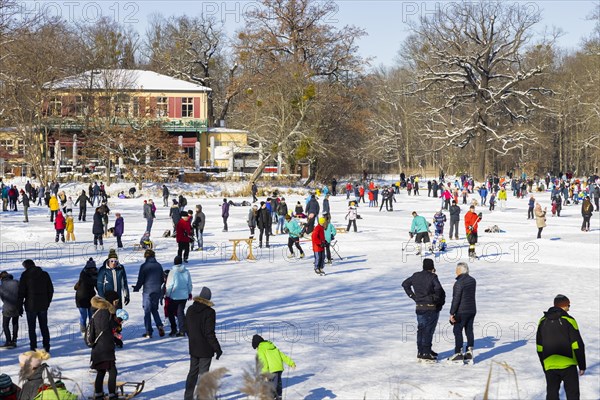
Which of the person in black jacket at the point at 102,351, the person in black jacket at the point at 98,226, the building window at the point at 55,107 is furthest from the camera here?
the building window at the point at 55,107

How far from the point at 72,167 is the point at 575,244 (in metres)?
32.6

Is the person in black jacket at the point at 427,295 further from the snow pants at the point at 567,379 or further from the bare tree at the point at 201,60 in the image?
the bare tree at the point at 201,60

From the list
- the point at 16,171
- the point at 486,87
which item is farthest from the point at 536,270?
the point at 486,87

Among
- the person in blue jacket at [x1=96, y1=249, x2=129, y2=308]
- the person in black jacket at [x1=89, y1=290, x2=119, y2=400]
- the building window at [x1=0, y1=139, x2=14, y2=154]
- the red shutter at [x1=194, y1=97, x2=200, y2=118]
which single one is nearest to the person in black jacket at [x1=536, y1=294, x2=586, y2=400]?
the person in black jacket at [x1=89, y1=290, x2=119, y2=400]

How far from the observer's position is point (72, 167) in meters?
48.1

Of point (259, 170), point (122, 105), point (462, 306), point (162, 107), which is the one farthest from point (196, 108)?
point (462, 306)

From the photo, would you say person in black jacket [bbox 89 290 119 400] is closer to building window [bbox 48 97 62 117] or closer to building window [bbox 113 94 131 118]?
building window [bbox 113 94 131 118]

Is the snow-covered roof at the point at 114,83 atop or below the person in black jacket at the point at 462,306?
atop

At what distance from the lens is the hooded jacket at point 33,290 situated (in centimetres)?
1030

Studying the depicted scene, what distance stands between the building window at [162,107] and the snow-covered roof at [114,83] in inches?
29.2

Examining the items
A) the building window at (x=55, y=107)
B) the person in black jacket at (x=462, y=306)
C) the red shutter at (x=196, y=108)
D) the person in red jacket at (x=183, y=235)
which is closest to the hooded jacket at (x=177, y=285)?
the person in black jacket at (x=462, y=306)

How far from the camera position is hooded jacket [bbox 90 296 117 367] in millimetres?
8031

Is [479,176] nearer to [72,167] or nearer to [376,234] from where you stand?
[72,167]

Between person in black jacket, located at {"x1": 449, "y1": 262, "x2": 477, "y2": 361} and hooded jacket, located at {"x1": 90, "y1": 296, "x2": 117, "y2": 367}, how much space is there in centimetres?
403
